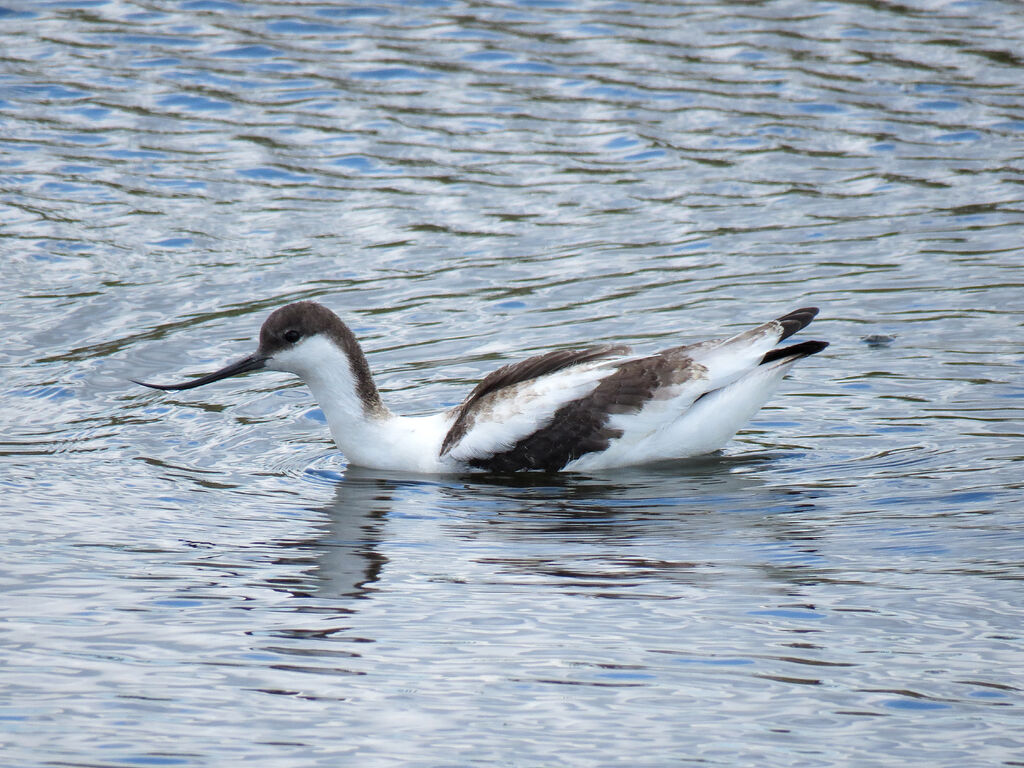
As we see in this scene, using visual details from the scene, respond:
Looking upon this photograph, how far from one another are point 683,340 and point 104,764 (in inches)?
243

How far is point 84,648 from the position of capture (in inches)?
249

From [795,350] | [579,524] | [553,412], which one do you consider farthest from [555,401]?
[795,350]

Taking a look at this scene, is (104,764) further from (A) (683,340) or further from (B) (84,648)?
(A) (683,340)

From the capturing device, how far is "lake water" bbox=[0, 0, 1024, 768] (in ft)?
19.2

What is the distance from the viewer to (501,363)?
10.6 m

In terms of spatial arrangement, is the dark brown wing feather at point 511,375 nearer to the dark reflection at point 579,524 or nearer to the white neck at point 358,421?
the white neck at point 358,421

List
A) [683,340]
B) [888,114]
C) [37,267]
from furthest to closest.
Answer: [888,114] → [37,267] → [683,340]

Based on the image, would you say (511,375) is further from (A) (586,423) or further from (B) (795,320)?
(B) (795,320)

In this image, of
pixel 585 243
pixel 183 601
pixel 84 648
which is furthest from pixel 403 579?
pixel 585 243

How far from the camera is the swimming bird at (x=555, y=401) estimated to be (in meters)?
9.00

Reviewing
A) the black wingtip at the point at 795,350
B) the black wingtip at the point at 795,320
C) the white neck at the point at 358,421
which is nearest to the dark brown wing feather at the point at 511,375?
the white neck at the point at 358,421

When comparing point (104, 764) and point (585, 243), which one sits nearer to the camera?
point (104, 764)

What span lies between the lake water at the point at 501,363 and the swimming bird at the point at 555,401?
0.80 feet

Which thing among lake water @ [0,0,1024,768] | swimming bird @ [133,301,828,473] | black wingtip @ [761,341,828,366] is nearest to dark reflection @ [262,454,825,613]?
lake water @ [0,0,1024,768]
